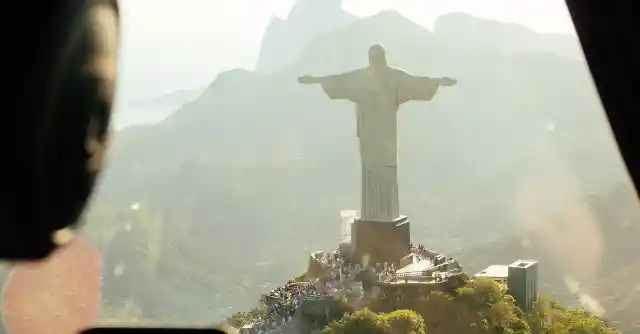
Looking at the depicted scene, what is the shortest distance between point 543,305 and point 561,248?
0.52m

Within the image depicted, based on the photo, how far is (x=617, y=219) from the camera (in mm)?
3707

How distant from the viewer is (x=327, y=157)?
15.6 feet

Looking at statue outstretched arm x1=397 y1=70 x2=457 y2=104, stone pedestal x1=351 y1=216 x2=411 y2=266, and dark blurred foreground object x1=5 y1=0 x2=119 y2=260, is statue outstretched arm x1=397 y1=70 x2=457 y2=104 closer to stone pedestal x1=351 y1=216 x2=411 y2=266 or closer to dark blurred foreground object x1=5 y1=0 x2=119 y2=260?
stone pedestal x1=351 y1=216 x2=411 y2=266

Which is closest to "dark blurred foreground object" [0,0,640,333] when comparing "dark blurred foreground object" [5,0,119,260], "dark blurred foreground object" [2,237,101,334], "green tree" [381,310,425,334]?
"dark blurred foreground object" [5,0,119,260]

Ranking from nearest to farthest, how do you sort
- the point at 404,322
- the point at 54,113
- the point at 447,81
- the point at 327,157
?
the point at 54,113 < the point at 404,322 < the point at 447,81 < the point at 327,157

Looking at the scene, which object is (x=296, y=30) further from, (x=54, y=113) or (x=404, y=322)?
(x=54, y=113)

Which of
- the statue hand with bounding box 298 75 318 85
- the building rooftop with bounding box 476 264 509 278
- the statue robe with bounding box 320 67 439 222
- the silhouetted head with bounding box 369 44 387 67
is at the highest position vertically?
the silhouetted head with bounding box 369 44 387 67

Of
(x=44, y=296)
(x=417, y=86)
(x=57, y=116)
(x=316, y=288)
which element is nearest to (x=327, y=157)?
(x=417, y=86)

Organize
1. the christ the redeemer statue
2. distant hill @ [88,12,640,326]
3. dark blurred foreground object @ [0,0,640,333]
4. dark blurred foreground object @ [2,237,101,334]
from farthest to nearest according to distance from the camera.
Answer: distant hill @ [88,12,640,326] < the christ the redeemer statue < dark blurred foreground object @ [2,237,101,334] < dark blurred foreground object @ [0,0,640,333]

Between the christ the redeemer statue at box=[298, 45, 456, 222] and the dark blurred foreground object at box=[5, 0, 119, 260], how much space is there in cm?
357

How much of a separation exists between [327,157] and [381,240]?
1019mm

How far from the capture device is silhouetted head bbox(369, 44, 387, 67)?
3852mm

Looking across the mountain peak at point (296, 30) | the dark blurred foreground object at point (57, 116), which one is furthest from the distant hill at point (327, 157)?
the dark blurred foreground object at point (57, 116)

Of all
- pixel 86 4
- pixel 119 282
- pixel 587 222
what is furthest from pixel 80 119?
pixel 587 222
